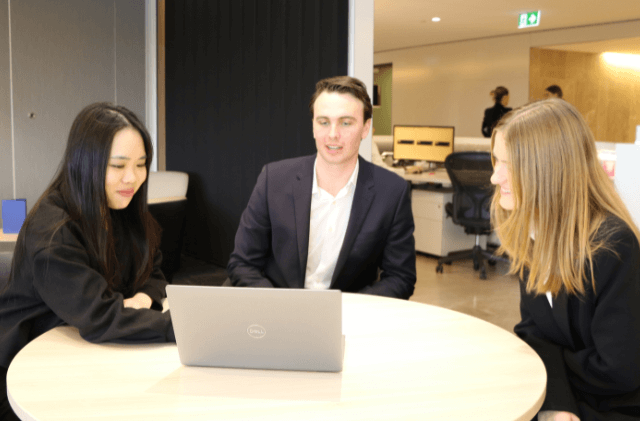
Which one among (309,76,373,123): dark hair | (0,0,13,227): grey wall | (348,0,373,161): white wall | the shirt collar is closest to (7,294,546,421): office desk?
the shirt collar

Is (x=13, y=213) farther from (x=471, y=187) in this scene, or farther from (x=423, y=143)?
(x=423, y=143)

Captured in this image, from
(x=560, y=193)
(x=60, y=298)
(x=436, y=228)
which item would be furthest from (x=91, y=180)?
(x=436, y=228)

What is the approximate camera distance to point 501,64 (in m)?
12.2

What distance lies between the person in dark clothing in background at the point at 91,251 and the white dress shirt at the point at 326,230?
73 centimetres

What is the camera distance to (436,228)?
247 inches

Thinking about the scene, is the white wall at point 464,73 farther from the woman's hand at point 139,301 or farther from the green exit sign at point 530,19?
the woman's hand at point 139,301

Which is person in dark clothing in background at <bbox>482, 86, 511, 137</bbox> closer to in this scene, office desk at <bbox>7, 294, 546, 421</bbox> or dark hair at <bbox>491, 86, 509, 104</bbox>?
dark hair at <bbox>491, 86, 509, 104</bbox>

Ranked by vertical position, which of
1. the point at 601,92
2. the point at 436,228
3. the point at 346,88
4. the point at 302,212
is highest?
the point at 601,92

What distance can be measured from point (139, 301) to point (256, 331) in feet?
2.22

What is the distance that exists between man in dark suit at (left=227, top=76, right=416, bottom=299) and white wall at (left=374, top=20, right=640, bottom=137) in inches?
376

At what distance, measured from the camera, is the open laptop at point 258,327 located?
4.04ft

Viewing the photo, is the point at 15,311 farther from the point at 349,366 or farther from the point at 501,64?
the point at 501,64

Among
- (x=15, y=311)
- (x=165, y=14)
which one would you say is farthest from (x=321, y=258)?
(x=165, y=14)

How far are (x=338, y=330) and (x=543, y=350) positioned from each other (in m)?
0.64
